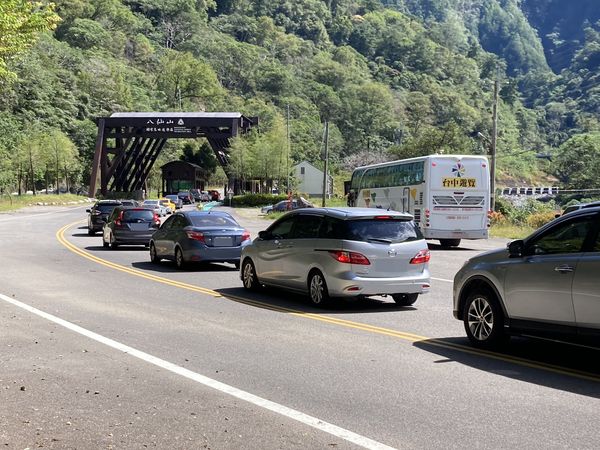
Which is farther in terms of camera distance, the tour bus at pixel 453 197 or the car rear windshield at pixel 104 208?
the car rear windshield at pixel 104 208

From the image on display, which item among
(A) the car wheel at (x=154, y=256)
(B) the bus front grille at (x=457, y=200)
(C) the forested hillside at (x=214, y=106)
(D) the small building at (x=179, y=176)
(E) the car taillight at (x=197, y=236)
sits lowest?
(A) the car wheel at (x=154, y=256)

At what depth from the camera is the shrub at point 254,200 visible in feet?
266

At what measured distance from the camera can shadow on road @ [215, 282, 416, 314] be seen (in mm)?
12094

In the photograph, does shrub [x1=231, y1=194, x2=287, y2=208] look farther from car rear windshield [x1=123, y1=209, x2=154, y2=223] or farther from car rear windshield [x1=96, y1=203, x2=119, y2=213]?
car rear windshield [x1=123, y1=209, x2=154, y2=223]

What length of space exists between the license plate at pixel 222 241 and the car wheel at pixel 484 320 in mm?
9903

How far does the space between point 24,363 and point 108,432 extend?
2827 mm

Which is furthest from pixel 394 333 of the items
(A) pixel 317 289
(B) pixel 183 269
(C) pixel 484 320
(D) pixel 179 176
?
(D) pixel 179 176

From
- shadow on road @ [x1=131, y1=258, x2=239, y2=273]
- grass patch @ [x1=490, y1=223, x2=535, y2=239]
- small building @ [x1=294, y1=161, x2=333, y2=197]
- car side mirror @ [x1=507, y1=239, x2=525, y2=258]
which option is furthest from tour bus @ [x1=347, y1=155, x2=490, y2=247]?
small building @ [x1=294, y1=161, x2=333, y2=197]

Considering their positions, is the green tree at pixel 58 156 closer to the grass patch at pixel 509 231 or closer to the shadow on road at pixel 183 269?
the grass patch at pixel 509 231

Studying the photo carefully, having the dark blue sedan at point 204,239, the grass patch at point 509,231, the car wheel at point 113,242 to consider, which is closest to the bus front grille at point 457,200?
the grass patch at point 509,231

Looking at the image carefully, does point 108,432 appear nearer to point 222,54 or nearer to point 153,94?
point 153,94

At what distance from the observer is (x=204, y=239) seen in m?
18.1

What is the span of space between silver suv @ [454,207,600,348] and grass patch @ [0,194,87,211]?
65.3 metres

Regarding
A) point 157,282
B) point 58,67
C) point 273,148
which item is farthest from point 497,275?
point 58,67
